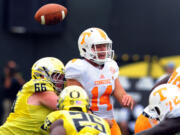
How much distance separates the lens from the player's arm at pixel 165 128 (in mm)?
3795

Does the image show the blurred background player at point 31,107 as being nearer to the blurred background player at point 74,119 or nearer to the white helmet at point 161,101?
the blurred background player at point 74,119

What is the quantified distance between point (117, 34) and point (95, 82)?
18.7ft

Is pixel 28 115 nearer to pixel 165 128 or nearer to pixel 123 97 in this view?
pixel 123 97

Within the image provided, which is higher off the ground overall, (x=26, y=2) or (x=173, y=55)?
(x=26, y=2)

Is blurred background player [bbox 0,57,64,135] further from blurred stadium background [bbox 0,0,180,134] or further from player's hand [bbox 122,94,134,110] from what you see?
blurred stadium background [bbox 0,0,180,134]

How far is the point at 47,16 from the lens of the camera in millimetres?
5645

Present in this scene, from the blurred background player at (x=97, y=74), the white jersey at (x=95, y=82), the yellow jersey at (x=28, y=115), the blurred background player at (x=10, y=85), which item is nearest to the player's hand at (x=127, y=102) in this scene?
the blurred background player at (x=97, y=74)

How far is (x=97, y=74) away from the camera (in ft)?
16.7

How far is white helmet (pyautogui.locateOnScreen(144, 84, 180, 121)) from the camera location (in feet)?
12.9

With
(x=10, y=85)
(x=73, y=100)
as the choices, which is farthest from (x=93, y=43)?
(x=10, y=85)

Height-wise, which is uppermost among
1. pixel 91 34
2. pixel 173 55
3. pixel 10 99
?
pixel 91 34

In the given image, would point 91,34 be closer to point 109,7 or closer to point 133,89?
point 133,89

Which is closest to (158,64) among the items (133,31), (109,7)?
(133,31)

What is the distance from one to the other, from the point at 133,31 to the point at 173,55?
40.1 inches
